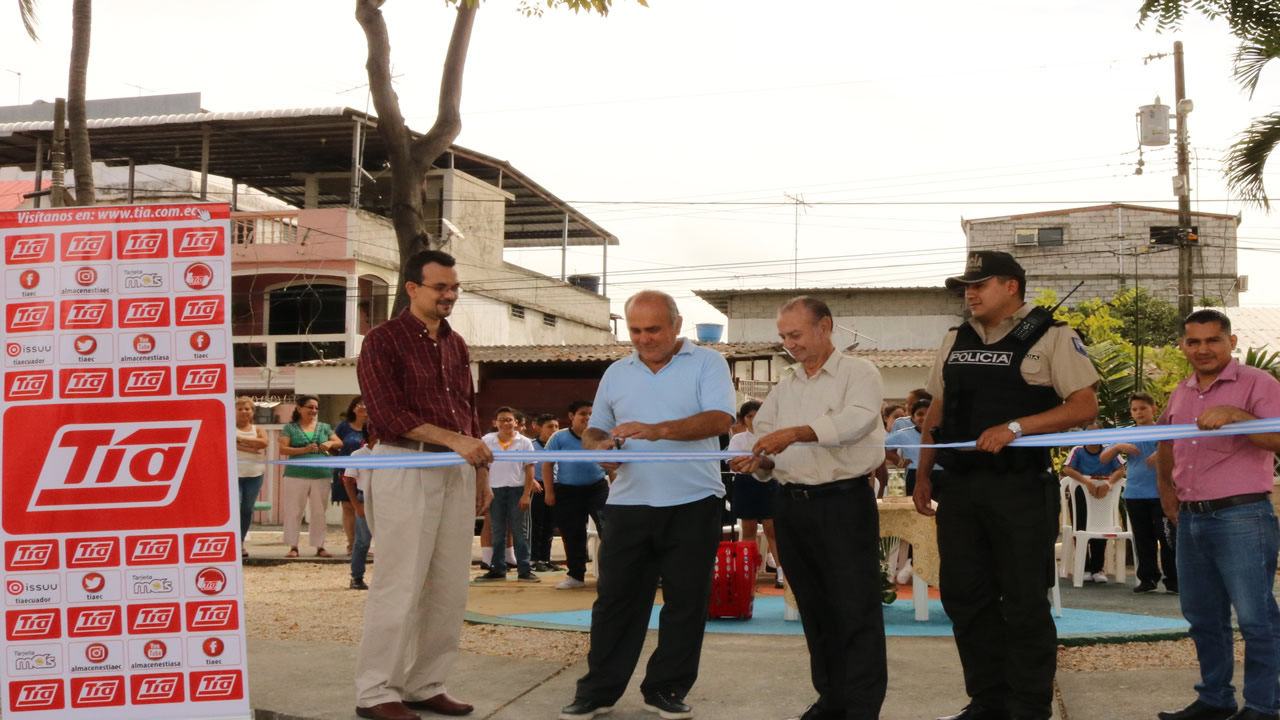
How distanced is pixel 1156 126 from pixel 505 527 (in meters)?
18.6

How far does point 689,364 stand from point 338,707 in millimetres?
2309

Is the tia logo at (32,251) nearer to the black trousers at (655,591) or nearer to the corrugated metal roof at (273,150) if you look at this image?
the black trousers at (655,591)

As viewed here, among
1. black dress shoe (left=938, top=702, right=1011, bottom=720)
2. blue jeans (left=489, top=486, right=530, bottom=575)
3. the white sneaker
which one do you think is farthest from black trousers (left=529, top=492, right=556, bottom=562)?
black dress shoe (left=938, top=702, right=1011, bottom=720)

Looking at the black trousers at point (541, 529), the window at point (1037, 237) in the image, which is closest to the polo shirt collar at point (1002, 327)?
the black trousers at point (541, 529)

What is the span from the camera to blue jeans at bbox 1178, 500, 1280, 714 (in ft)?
16.5

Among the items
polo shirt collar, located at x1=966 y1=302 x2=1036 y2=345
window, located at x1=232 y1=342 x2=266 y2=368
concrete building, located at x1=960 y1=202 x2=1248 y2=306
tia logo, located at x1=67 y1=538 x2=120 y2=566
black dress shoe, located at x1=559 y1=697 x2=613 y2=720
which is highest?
concrete building, located at x1=960 y1=202 x2=1248 y2=306

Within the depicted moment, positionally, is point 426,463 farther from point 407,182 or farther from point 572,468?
point 572,468

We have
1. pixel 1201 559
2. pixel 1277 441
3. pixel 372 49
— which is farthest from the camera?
pixel 372 49

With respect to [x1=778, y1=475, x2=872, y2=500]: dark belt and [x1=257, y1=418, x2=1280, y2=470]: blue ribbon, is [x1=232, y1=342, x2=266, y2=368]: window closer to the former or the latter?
[x1=257, y1=418, x2=1280, y2=470]: blue ribbon

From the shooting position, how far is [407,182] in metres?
9.88

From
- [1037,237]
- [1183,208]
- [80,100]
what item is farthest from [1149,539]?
[1037,237]

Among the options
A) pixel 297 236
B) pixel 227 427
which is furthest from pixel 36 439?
pixel 297 236

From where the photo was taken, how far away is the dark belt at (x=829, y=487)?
5.18m

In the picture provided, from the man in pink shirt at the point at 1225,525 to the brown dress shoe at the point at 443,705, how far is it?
314 cm
